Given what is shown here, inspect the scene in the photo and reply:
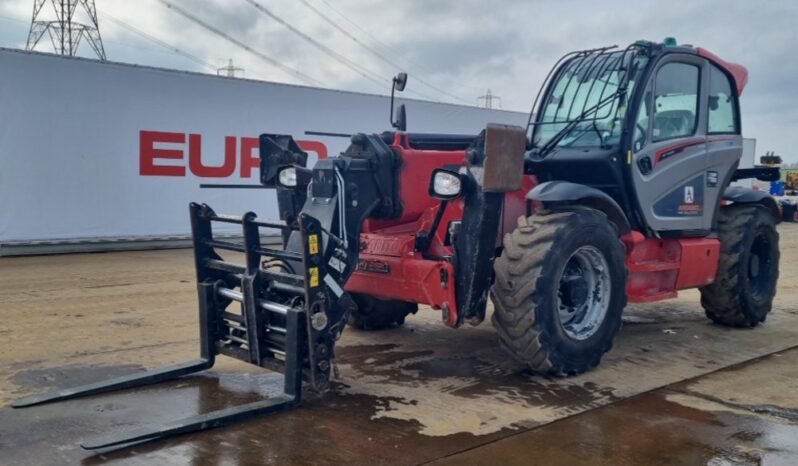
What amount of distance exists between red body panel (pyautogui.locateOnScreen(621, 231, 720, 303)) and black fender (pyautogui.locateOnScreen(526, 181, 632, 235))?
0.24m

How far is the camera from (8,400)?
4.84 metres

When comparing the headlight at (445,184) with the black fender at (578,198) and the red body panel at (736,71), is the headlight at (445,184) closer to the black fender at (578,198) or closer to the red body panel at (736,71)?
the black fender at (578,198)

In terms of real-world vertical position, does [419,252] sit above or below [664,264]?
above

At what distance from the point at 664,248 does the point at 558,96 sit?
1.59m

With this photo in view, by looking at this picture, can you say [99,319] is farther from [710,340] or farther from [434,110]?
Result: [434,110]

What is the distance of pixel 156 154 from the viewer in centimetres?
1291

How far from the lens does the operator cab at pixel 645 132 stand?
6.31m

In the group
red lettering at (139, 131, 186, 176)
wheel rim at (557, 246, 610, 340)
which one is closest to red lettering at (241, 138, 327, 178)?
red lettering at (139, 131, 186, 176)

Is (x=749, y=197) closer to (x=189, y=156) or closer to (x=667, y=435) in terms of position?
(x=667, y=435)

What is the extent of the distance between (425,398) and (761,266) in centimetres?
448

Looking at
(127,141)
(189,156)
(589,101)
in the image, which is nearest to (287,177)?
(589,101)

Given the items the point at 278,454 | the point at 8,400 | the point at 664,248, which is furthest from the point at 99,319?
the point at 664,248

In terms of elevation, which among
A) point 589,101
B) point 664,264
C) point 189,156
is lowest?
point 664,264

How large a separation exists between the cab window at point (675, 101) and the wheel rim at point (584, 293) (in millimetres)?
1378
